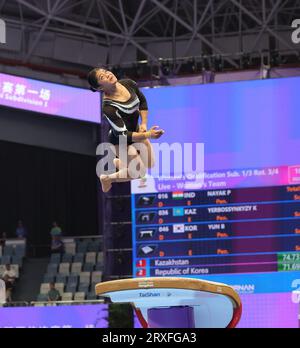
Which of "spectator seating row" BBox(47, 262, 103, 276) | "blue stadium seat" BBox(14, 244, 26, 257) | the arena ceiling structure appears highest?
the arena ceiling structure

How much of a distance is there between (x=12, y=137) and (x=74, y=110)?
1773 mm

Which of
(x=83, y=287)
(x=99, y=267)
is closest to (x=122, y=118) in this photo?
(x=83, y=287)

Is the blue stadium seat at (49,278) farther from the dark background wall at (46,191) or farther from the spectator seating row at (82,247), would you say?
the dark background wall at (46,191)

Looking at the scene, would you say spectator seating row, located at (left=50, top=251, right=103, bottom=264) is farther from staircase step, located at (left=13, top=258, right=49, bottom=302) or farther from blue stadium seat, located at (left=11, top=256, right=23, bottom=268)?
blue stadium seat, located at (left=11, top=256, right=23, bottom=268)

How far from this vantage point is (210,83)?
15.5m

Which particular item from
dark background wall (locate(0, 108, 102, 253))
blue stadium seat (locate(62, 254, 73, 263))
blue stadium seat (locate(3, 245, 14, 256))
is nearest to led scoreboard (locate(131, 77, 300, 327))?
blue stadium seat (locate(62, 254, 73, 263))

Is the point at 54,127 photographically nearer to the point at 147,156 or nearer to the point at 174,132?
the point at 174,132

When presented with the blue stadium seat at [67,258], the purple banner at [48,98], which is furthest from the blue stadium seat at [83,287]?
the purple banner at [48,98]

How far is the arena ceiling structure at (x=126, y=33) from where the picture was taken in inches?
882

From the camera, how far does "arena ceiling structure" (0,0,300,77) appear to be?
22.4 meters

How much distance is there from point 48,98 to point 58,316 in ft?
20.0

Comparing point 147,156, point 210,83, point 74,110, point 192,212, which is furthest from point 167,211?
point 147,156

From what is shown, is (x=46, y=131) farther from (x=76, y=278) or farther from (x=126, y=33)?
(x=76, y=278)

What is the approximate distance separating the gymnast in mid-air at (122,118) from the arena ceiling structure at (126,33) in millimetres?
14204
